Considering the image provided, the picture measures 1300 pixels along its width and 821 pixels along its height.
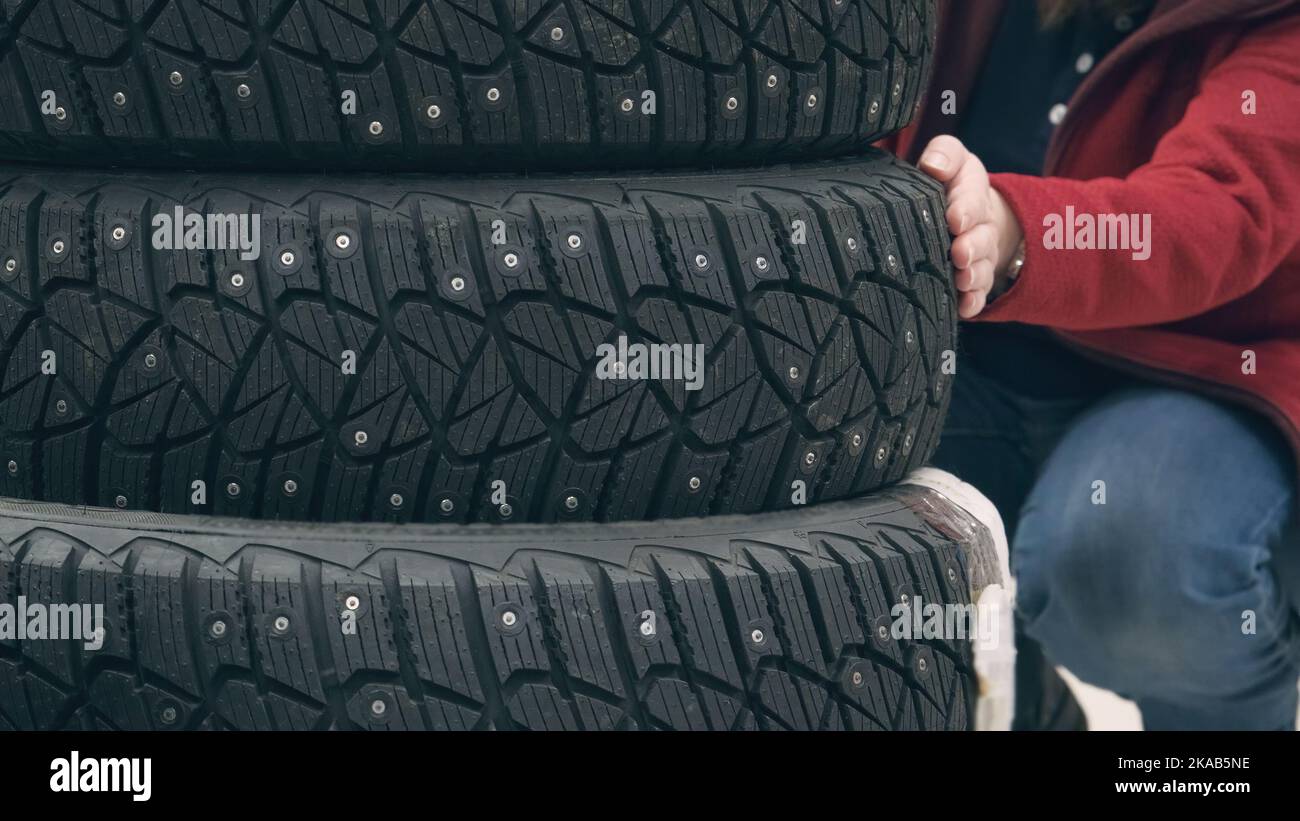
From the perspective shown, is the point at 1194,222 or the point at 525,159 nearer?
the point at 525,159

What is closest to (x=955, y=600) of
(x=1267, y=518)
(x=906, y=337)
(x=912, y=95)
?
(x=906, y=337)

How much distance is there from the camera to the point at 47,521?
2.93 ft

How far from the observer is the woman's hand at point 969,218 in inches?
42.2

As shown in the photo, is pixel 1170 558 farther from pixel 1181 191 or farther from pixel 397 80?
pixel 397 80

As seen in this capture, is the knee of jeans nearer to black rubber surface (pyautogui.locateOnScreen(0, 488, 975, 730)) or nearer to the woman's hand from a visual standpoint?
the woman's hand

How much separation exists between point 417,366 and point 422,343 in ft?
0.05

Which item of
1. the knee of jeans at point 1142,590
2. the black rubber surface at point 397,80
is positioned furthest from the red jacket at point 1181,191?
the black rubber surface at point 397,80

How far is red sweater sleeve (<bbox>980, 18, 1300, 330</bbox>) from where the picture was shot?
1195 mm

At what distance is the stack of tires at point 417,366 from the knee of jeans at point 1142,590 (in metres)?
0.49

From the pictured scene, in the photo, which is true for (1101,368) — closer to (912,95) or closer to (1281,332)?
(1281,332)

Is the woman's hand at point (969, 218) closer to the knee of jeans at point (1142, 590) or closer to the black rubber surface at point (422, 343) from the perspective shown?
the black rubber surface at point (422, 343)

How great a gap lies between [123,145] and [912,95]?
1.75 ft

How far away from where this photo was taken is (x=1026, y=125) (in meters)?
1.47
